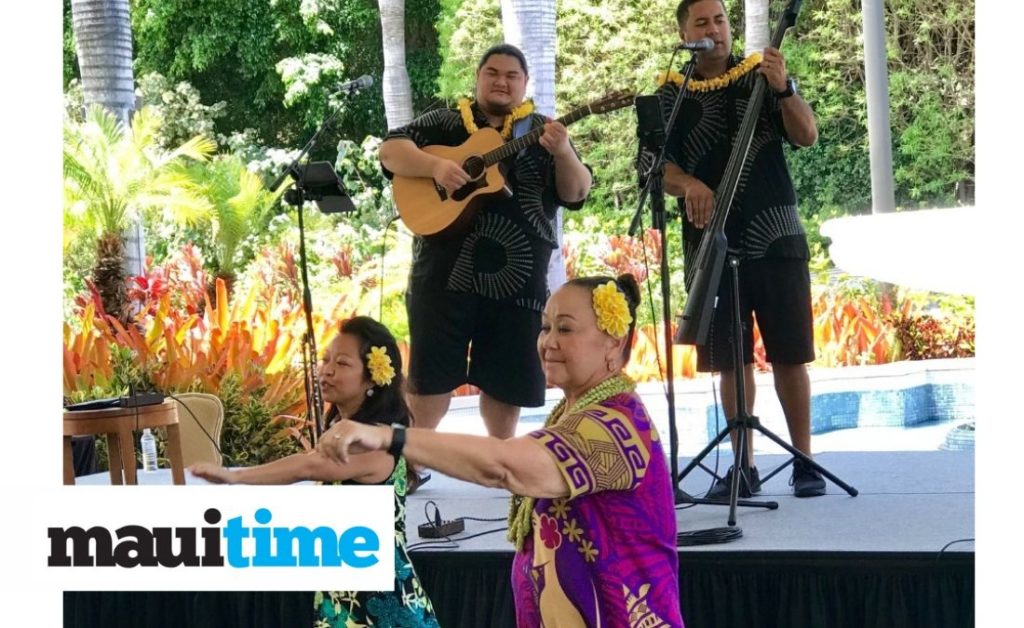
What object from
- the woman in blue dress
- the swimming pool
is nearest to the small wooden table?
the woman in blue dress

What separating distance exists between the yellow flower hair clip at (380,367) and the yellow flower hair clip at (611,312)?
0.72 m

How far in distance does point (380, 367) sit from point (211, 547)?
1.93 feet

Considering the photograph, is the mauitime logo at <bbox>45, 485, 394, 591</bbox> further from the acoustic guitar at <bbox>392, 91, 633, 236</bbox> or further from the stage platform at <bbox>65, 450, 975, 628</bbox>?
the acoustic guitar at <bbox>392, 91, 633, 236</bbox>

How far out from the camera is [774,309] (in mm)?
3916

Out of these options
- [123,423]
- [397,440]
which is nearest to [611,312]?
[397,440]

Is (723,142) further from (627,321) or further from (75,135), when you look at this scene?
(75,135)

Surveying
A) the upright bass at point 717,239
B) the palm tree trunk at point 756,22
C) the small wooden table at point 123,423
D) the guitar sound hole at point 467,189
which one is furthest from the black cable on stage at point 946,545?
the palm tree trunk at point 756,22

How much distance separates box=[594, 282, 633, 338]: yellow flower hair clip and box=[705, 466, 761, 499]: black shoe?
1557 mm

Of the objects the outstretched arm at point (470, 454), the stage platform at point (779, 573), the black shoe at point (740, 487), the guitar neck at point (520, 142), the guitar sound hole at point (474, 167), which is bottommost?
the stage platform at point (779, 573)

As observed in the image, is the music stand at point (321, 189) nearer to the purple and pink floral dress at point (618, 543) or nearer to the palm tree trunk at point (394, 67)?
the purple and pink floral dress at point (618, 543)

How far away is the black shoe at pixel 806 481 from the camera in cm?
385

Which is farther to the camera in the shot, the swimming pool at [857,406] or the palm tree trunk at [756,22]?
the palm tree trunk at [756,22]

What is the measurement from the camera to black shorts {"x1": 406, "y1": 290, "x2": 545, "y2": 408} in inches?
163

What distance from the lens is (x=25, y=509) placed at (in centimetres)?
313
